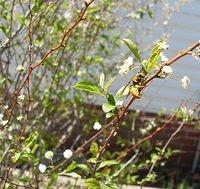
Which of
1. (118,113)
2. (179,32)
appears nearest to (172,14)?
(179,32)

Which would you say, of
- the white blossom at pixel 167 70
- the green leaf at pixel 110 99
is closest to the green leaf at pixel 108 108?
the green leaf at pixel 110 99

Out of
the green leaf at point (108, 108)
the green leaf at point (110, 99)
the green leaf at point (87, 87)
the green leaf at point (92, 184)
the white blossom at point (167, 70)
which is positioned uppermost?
the white blossom at point (167, 70)

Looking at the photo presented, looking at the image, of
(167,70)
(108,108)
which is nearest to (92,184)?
(108,108)

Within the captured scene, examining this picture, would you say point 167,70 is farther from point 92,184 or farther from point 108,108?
point 92,184

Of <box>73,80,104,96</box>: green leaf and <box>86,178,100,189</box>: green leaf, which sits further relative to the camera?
<box>86,178,100,189</box>: green leaf

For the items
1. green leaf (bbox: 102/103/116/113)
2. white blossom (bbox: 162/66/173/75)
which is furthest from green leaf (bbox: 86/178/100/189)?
white blossom (bbox: 162/66/173/75)

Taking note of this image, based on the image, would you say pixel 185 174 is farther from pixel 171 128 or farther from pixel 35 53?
pixel 35 53

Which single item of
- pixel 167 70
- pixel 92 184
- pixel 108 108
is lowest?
pixel 92 184

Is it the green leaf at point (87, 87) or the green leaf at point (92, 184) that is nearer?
the green leaf at point (87, 87)

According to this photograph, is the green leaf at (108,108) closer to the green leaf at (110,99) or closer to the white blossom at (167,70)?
the green leaf at (110,99)

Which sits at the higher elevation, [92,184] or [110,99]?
[110,99]

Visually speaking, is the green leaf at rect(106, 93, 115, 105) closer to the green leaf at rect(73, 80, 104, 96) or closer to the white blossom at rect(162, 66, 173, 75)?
the green leaf at rect(73, 80, 104, 96)

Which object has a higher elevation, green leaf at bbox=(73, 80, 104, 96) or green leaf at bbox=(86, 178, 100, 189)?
green leaf at bbox=(73, 80, 104, 96)
